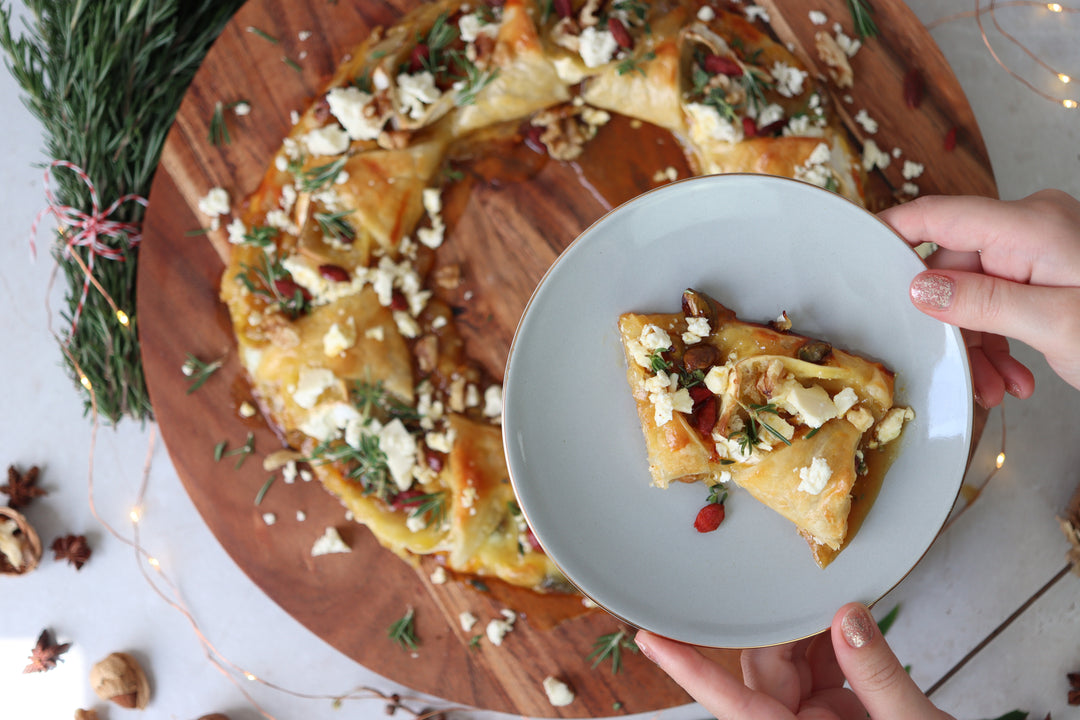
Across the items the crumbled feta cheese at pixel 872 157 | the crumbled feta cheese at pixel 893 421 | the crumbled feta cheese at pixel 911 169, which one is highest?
the crumbled feta cheese at pixel 872 157

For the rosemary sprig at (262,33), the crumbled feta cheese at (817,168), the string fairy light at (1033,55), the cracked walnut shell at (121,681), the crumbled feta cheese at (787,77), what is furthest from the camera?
the cracked walnut shell at (121,681)

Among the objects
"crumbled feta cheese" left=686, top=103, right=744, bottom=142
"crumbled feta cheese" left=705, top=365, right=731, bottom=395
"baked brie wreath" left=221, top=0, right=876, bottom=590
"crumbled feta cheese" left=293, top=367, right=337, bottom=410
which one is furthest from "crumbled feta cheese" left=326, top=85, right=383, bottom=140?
"crumbled feta cheese" left=705, top=365, right=731, bottom=395

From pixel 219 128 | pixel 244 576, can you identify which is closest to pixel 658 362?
pixel 219 128

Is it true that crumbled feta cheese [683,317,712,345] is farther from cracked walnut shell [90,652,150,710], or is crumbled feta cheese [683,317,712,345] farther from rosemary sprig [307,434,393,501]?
cracked walnut shell [90,652,150,710]

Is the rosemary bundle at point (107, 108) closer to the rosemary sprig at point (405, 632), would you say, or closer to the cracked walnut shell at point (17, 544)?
the cracked walnut shell at point (17, 544)

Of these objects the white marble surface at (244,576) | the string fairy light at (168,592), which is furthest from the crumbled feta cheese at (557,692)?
the string fairy light at (168,592)

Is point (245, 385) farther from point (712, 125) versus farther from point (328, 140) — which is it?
point (712, 125)
